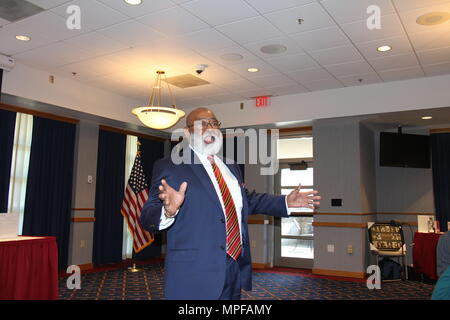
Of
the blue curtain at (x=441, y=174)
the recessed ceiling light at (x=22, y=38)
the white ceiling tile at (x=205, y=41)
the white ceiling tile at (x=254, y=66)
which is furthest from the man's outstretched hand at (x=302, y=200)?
the blue curtain at (x=441, y=174)

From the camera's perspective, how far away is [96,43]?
544cm

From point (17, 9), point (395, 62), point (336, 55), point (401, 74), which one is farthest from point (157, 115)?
point (401, 74)

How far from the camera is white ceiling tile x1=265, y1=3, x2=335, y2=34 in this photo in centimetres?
445

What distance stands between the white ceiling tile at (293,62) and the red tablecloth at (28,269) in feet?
12.8

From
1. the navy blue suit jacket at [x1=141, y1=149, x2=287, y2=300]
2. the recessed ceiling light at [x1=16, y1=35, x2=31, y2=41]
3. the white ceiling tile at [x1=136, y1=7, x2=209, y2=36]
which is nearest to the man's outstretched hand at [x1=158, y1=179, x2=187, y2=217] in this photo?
the navy blue suit jacket at [x1=141, y1=149, x2=287, y2=300]

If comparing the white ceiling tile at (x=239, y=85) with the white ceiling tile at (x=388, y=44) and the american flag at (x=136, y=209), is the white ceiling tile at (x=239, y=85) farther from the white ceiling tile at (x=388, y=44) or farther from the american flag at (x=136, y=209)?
the american flag at (x=136, y=209)

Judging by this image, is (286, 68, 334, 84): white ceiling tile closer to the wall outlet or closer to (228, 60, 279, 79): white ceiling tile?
(228, 60, 279, 79): white ceiling tile

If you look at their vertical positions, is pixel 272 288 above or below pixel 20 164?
below

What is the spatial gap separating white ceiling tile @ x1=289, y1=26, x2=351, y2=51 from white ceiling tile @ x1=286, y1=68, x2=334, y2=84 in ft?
2.99

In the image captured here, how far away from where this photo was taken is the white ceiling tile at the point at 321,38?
16.4 ft

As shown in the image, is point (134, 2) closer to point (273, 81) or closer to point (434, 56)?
point (273, 81)

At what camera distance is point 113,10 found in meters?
4.50

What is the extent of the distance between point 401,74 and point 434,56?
2.59ft

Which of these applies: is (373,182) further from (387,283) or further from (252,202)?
(252,202)
